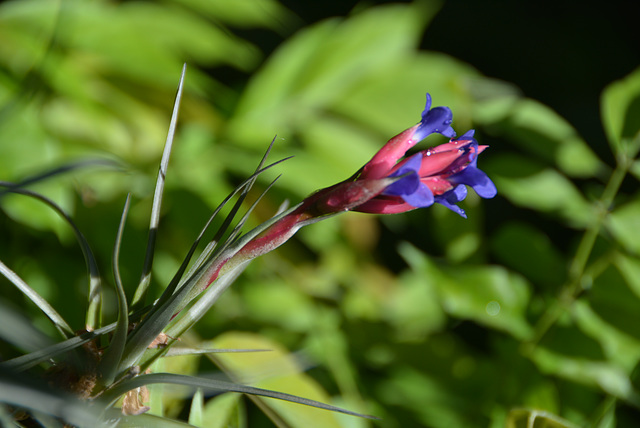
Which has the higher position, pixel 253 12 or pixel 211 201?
pixel 253 12

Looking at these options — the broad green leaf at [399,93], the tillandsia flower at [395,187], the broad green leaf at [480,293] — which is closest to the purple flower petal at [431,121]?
the tillandsia flower at [395,187]

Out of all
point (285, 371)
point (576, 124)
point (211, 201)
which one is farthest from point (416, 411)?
point (576, 124)

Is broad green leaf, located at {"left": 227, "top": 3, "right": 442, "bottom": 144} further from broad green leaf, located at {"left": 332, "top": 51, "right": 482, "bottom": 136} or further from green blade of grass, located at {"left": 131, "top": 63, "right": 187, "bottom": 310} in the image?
green blade of grass, located at {"left": 131, "top": 63, "right": 187, "bottom": 310}

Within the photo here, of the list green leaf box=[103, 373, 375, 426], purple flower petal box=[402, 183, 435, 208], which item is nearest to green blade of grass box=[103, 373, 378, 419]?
green leaf box=[103, 373, 375, 426]

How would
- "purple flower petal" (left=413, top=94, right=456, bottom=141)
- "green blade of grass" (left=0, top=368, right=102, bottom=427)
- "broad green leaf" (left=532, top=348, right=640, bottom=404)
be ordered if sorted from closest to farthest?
"green blade of grass" (left=0, top=368, right=102, bottom=427), "purple flower petal" (left=413, top=94, right=456, bottom=141), "broad green leaf" (left=532, top=348, right=640, bottom=404)

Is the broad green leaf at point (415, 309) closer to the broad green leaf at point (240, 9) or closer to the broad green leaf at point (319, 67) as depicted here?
the broad green leaf at point (319, 67)

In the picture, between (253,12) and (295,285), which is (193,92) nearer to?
(253,12)
